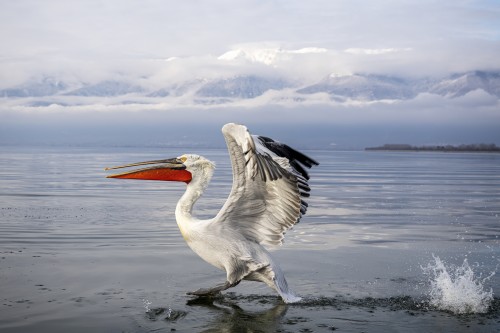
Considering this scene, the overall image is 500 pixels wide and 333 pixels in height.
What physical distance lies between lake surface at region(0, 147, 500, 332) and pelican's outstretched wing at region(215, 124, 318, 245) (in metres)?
0.80

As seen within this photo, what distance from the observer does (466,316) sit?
668 centimetres

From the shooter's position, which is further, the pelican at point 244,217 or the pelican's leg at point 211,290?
the pelican's leg at point 211,290

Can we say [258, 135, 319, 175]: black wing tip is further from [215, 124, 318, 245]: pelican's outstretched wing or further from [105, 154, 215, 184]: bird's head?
[105, 154, 215, 184]: bird's head

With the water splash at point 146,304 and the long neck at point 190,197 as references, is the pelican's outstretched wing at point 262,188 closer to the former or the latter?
the long neck at point 190,197

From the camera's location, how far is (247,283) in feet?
26.7

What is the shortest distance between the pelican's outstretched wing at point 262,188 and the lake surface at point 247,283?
2.62ft

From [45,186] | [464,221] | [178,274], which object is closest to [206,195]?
[45,186]

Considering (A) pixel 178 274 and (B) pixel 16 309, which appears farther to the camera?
(A) pixel 178 274

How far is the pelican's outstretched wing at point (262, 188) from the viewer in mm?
6132

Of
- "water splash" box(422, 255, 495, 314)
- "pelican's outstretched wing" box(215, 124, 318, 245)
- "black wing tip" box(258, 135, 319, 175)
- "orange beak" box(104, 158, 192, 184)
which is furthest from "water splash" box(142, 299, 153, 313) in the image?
"water splash" box(422, 255, 495, 314)

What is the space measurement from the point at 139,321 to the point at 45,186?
622 inches

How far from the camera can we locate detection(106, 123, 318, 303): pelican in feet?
22.5

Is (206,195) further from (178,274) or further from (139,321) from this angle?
(139,321)

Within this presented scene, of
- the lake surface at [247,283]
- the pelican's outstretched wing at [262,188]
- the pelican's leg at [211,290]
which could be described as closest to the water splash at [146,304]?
the lake surface at [247,283]
